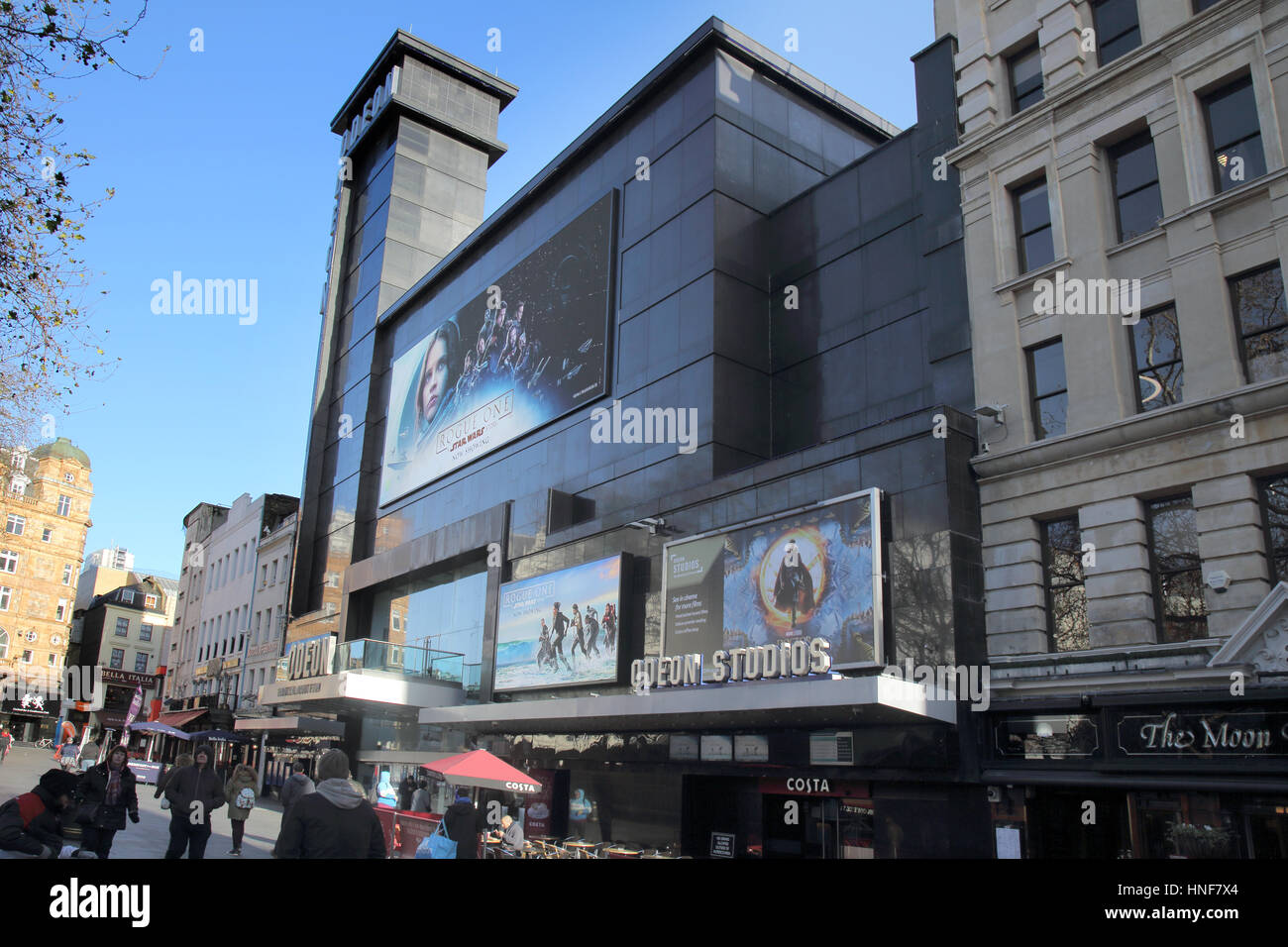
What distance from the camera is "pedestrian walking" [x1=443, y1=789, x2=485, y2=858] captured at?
11.2 m

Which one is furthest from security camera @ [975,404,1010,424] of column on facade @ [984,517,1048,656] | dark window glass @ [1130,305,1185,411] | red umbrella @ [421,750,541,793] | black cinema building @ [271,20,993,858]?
red umbrella @ [421,750,541,793]

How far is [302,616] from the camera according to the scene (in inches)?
1829

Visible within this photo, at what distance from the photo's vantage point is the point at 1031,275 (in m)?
19.4

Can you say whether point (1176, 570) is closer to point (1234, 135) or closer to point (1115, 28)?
point (1234, 135)

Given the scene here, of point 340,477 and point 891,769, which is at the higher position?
point 340,477

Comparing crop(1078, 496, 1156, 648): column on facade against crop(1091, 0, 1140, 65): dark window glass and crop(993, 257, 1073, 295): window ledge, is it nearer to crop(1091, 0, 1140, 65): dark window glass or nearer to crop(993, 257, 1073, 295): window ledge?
crop(993, 257, 1073, 295): window ledge

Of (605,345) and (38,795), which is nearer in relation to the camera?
(38,795)

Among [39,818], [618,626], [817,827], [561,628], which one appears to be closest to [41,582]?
[561,628]

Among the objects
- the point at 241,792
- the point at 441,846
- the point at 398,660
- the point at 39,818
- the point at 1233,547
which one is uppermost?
the point at 1233,547

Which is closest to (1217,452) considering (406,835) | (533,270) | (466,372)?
(406,835)

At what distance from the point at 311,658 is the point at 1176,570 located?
94.5ft
